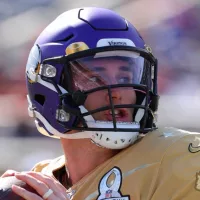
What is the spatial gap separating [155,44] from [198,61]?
29cm

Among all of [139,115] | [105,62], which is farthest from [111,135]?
[105,62]

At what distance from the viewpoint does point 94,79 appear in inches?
58.9

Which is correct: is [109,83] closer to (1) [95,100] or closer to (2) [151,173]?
(1) [95,100]

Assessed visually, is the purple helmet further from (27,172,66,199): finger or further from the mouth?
(27,172,66,199): finger

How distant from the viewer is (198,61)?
11.2ft

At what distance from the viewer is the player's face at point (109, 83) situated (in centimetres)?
147

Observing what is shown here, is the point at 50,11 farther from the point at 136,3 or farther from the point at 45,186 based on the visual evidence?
the point at 45,186

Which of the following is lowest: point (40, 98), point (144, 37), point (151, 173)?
point (144, 37)

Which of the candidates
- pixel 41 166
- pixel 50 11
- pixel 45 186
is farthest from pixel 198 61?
pixel 45 186

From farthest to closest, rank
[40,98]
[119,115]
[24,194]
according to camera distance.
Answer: [40,98] < [119,115] < [24,194]

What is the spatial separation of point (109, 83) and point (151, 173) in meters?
0.28

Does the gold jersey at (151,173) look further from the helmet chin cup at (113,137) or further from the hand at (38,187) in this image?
the hand at (38,187)

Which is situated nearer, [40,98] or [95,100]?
[95,100]

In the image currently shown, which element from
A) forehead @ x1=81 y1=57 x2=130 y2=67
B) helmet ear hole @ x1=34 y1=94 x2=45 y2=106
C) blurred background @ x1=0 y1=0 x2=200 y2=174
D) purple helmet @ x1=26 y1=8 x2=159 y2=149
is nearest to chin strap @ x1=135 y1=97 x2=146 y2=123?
purple helmet @ x1=26 y1=8 x2=159 y2=149
